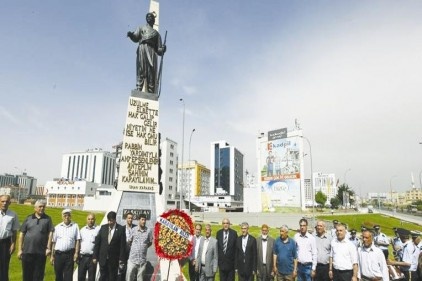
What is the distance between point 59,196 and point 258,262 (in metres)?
111

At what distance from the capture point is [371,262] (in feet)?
20.8

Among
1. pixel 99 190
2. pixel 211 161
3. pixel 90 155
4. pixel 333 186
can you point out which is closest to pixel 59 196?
pixel 99 190

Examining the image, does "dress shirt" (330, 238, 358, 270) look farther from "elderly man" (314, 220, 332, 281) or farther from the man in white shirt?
the man in white shirt

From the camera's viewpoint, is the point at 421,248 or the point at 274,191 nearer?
the point at 421,248

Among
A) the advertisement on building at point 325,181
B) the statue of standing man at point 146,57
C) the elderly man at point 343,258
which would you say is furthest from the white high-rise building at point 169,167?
the advertisement on building at point 325,181

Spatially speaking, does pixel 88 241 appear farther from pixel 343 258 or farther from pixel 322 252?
pixel 343 258

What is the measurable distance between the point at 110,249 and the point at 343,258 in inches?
191

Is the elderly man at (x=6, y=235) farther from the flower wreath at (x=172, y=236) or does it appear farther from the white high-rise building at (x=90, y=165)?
the white high-rise building at (x=90, y=165)

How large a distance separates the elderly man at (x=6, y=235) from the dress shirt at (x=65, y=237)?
0.92 m

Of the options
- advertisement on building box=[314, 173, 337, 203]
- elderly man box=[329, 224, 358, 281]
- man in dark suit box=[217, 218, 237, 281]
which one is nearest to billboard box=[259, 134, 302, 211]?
man in dark suit box=[217, 218, 237, 281]

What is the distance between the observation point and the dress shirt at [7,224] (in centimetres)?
622

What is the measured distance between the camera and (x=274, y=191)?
5422cm

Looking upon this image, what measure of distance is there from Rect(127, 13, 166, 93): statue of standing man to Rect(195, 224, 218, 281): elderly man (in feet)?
19.8

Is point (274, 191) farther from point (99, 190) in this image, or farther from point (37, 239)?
point (99, 190)
